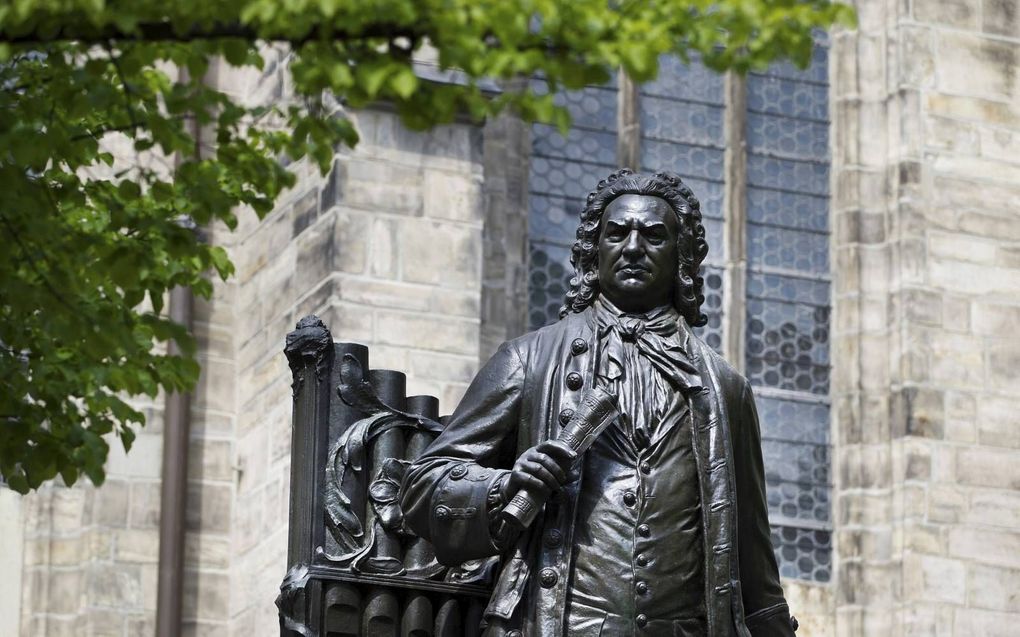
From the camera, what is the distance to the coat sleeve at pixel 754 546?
8273 millimetres

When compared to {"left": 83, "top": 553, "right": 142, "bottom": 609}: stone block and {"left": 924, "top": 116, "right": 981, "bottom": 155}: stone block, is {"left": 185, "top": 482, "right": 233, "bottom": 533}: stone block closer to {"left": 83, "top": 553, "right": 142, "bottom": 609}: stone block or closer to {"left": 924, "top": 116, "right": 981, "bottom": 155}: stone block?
{"left": 83, "top": 553, "right": 142, "bottom": 609}: stone block

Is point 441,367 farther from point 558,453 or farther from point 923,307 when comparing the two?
point 558,453

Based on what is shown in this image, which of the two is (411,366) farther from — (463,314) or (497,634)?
(497,634)

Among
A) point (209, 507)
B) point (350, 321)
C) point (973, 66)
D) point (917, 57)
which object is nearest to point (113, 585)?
point (209, 507)

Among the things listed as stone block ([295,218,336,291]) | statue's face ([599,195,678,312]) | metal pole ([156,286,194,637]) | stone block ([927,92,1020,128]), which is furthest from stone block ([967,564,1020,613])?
statue's face ([599,195,678,312])

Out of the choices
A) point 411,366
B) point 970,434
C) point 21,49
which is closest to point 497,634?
point 21,49

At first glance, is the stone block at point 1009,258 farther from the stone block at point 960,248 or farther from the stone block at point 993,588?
the stone block at point 993,588

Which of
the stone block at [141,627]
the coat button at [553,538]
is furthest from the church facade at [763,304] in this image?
the coat button at [553,538]

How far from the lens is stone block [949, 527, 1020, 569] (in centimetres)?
1672

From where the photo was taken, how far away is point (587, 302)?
8.49 metres

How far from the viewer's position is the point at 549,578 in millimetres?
7953

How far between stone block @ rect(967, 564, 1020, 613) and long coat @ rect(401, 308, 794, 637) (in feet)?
27.8

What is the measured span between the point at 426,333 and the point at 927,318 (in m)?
3.35

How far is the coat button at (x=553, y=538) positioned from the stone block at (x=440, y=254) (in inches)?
290
